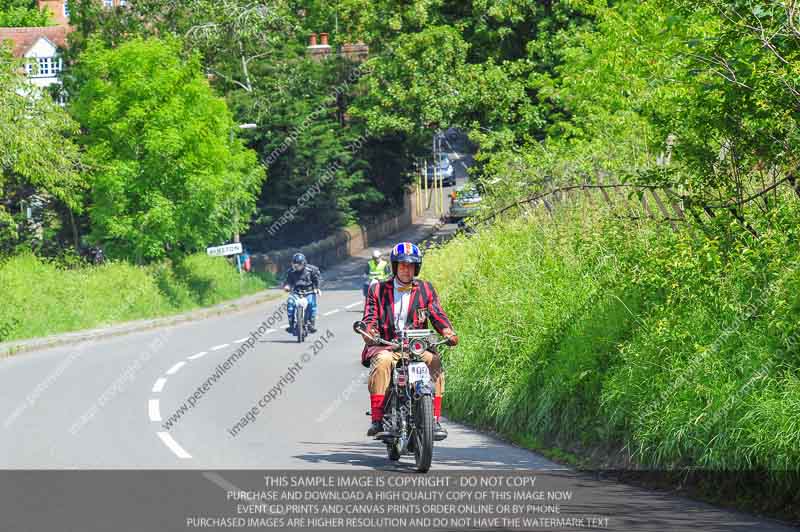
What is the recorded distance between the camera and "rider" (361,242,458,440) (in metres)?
12.6

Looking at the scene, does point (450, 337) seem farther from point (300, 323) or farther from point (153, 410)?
point (300, 323)

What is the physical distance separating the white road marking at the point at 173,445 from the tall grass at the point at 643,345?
139 inches

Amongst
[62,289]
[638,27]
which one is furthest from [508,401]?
[62,289]

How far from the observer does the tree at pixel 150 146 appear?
3862cm

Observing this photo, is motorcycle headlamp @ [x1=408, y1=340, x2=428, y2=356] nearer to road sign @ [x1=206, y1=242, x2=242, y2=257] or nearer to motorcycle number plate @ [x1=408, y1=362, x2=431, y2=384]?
motorcycle number plate @ [x1=408, y1=362, x2=431, y2=384]

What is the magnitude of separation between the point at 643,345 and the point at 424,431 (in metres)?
2.26

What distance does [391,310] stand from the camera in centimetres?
1284

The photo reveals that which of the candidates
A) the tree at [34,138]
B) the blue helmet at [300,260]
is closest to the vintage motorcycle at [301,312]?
the blue helmet at [300,260]

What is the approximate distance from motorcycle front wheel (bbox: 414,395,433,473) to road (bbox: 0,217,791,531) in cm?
50

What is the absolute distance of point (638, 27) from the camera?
31.6 meters

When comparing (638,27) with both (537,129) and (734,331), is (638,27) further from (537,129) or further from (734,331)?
(734,331)

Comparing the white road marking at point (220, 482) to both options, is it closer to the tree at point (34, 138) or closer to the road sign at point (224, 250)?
the tree at point (34, 138)

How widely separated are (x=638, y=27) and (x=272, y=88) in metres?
25.5

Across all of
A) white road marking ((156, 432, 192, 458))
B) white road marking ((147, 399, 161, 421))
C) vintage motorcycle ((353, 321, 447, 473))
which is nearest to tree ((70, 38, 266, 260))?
white road marking ((147, 399, 161, 421))
